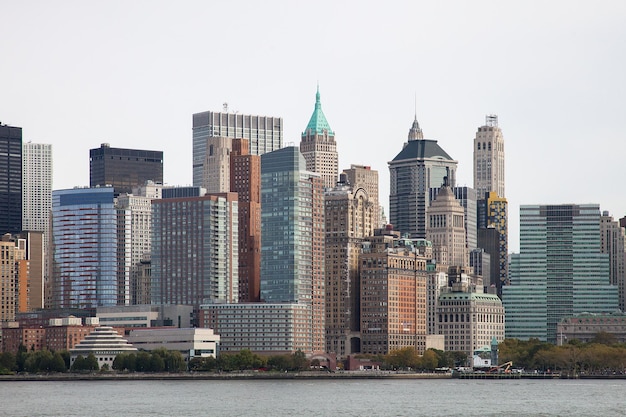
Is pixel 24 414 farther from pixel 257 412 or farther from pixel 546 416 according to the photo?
pixel 546 416

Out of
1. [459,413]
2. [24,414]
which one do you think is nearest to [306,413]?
[459,413]

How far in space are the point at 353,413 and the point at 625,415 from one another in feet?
104

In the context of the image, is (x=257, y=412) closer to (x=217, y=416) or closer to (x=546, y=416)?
(x=217, y=416)

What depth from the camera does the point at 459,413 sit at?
655 ft

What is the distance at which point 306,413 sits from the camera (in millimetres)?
195875

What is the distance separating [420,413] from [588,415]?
19.6 metres

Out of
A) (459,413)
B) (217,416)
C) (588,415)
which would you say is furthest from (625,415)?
(217,416)

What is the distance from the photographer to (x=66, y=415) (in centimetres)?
19288

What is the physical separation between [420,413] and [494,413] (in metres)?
8.72

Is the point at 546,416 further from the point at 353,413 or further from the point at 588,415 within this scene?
the point at 353,413

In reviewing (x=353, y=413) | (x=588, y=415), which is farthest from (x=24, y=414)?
(x=588, y=415)

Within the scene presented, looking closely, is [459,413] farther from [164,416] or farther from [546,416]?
[164,416]

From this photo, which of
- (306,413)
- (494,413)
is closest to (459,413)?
(494,413)

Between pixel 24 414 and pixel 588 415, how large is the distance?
2581 inches
